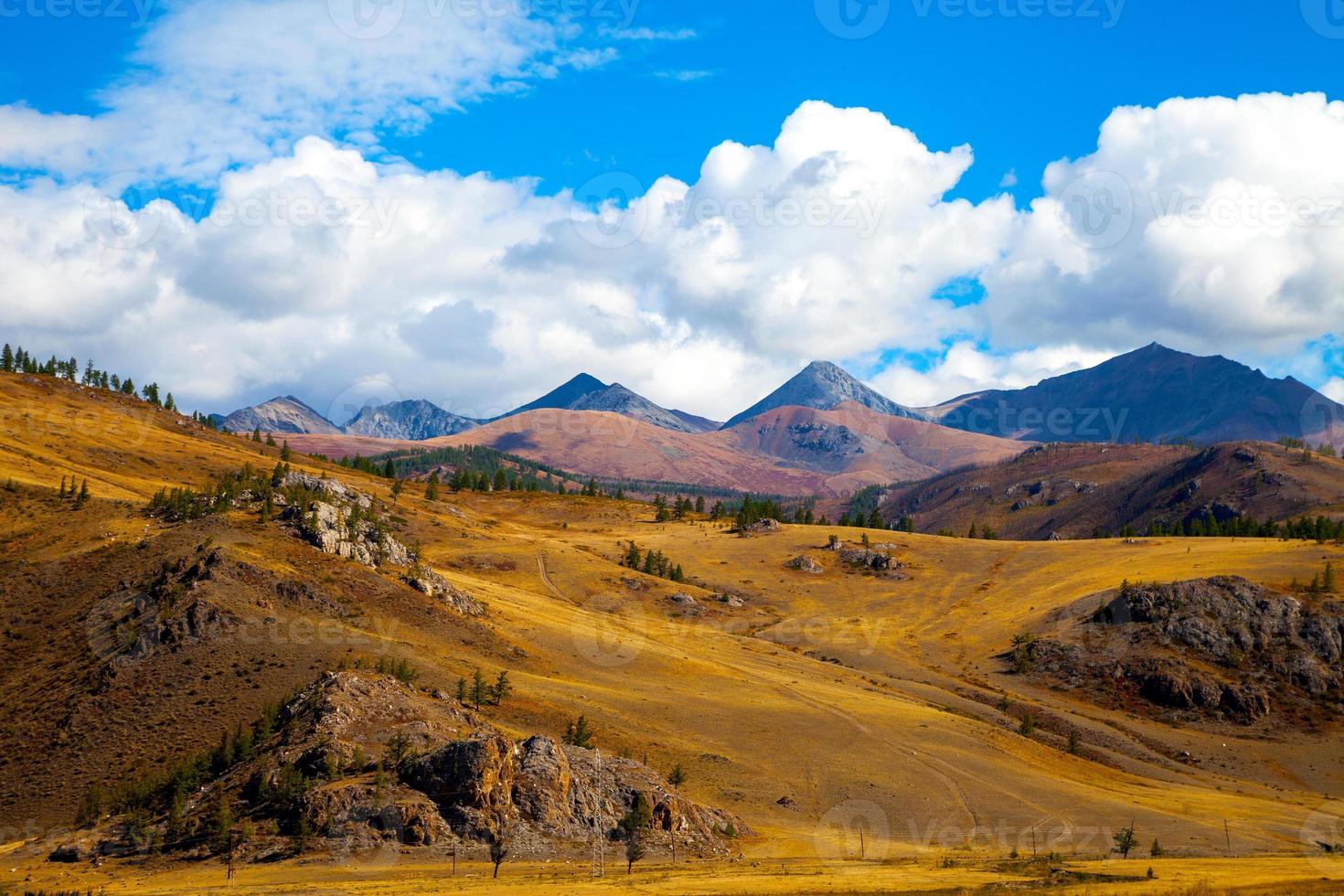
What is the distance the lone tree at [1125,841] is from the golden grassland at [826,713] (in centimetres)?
115

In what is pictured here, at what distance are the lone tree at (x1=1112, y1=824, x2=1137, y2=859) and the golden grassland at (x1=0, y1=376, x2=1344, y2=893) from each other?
3.78 ft

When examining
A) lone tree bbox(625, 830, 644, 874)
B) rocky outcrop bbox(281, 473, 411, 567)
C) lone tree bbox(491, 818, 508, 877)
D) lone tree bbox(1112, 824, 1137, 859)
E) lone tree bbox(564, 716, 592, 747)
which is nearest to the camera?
lone tree bbox(491, 818, 508, 877)

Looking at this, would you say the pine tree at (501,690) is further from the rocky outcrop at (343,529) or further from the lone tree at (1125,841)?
the lone tree at (1125,841)

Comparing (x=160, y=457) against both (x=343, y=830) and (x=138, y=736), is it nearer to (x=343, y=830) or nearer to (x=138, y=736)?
(x=138, y=736)

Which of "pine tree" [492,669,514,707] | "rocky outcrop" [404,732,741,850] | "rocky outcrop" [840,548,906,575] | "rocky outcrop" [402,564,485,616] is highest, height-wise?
"rocky outcrop" [840,548,906,575]

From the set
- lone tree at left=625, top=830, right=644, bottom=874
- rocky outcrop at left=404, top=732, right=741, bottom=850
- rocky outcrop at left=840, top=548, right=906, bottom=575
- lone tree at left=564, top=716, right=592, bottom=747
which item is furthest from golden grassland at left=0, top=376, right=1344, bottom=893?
rocky outcrop at left=404, top=732, right=741, bottom=850

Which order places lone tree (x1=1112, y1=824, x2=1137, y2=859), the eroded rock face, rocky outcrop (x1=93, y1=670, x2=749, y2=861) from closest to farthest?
rocky outcrop (x1=93, y1=670, x2=749, y2=861), lone tree (x1=1112, y1=824, x2=1137, y2=859), the eroded rock face

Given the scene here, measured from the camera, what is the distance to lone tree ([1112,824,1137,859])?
207 feet

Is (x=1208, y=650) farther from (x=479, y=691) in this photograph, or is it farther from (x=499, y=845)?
(x=499, y=845)

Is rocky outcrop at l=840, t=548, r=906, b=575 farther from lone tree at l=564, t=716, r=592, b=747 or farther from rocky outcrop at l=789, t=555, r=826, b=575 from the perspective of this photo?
lone tree at l=564, t=716, r=592, b=747

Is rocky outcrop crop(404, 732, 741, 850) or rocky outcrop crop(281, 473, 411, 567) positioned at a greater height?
rocky outcrop crop(281, 473, 411, 567)

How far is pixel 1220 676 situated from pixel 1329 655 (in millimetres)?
13385

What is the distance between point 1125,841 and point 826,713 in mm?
35294

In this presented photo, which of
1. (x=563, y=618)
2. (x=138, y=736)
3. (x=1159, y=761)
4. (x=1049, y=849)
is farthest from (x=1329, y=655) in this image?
(x=138, y=736)
